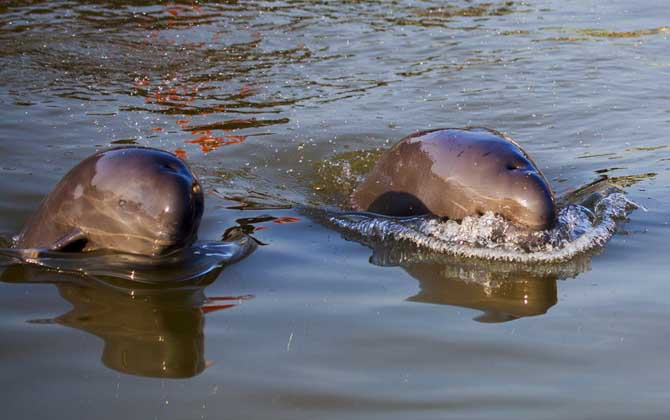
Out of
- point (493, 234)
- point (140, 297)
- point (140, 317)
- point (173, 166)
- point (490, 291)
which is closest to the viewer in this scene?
point (140, 317)

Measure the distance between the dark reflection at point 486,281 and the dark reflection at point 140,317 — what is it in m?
1.07

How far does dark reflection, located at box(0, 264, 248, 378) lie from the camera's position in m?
4.32

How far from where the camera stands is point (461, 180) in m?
6.39

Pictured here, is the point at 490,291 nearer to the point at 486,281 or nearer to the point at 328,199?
the point at 486,281

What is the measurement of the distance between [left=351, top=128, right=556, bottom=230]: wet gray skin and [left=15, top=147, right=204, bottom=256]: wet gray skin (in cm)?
170

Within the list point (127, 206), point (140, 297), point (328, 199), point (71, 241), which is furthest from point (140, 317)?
point (328, 199)

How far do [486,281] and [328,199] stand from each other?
2.39 m

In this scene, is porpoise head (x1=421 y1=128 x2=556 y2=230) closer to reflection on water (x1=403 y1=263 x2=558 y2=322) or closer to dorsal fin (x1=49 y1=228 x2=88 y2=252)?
reflection on water (x1=403 y1=263 x2=558 y2=322)

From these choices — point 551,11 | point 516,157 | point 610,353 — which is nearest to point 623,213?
point 516,157

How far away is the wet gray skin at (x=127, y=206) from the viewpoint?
540 centimetres

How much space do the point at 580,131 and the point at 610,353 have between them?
567 centimetres

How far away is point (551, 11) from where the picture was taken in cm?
1540

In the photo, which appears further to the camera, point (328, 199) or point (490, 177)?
point (328, 199)

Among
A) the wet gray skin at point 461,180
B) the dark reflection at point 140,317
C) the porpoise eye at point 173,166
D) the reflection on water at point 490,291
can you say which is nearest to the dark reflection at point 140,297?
the dark reflection at point 140,317
